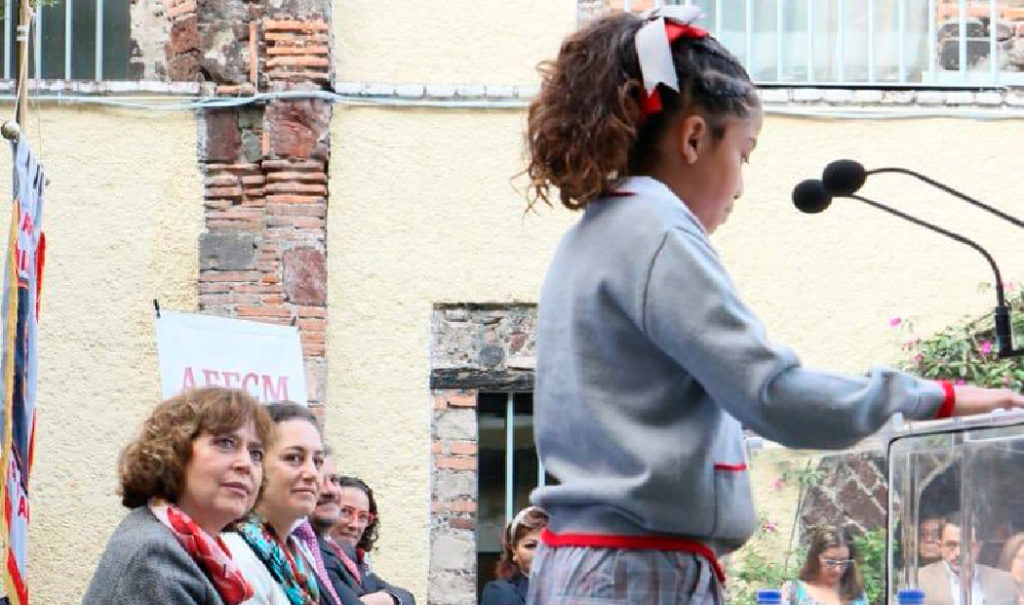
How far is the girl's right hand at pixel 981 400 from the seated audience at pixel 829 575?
1.82 m

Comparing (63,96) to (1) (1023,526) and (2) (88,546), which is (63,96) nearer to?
(2) (88,546)

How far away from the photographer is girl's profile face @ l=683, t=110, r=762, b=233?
10.2ft

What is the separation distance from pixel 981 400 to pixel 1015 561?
3.86 feet

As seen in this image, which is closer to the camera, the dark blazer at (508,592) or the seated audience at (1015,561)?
→ the seated audience at (1015,561)

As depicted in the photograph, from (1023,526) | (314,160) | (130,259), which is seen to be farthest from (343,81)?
(1023,526)

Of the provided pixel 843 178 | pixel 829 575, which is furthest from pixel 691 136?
pixel 843 178

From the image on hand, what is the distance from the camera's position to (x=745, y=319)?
290 cm

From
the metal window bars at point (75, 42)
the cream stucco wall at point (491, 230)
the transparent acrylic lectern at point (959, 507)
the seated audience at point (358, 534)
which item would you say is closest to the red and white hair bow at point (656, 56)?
the transparent acrylic lectern at point (959, 507)

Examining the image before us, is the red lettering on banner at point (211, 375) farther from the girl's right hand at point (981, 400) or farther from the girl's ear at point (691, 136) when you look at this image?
the girl's right hand at point (981, 400)

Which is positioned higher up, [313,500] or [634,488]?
[634,488]

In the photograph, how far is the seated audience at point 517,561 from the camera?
319 inches

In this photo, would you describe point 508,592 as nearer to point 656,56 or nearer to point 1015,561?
point 1015,561

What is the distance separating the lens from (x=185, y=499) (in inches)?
183

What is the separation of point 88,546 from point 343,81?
2.84 m
